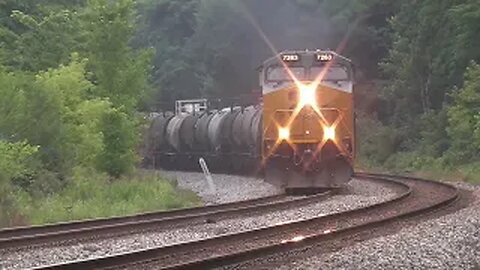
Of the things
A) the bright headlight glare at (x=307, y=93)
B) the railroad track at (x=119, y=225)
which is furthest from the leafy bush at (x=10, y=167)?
the bright headlight glare at (x=307, y=93)

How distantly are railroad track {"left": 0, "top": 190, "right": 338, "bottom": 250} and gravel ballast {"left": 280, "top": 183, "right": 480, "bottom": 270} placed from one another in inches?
146

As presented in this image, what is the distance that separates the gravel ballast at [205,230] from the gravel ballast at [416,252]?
2595mm

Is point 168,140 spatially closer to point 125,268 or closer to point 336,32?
point 336,32

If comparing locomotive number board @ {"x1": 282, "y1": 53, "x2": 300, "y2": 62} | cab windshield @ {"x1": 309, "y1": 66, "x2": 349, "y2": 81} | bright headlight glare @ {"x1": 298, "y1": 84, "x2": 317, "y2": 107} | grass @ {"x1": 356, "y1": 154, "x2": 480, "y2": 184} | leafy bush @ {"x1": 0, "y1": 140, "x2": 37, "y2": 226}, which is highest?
locomotive number board @ {"x1": 282, "y1": 53, "x2": 300, "y2": 62}

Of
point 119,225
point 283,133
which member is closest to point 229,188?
point 283,133

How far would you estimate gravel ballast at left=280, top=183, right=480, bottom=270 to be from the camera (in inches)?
384

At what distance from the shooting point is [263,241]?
39.3 feet

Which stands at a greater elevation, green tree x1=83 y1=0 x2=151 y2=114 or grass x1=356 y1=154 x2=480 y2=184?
green tree x1=83 y1=0 x2=151 y2=114

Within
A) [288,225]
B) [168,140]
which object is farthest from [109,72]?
[288,225]

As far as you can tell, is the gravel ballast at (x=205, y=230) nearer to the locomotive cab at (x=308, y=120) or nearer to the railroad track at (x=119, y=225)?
the railroad track at (x=119, y=225)

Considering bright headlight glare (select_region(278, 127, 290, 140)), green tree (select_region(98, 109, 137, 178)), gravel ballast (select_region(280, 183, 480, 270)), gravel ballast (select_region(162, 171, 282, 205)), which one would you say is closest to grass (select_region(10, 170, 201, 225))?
gravel ballast (select_region(162, 171, 282, 205))

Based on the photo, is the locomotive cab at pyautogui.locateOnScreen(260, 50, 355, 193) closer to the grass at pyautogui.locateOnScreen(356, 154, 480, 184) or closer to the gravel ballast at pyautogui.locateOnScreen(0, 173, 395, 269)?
the gravel ballast at pyautogui.locateOnScreen(0, 173, 395, 269)

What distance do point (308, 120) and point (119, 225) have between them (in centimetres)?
862

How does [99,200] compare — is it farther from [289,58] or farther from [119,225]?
[289,58]
